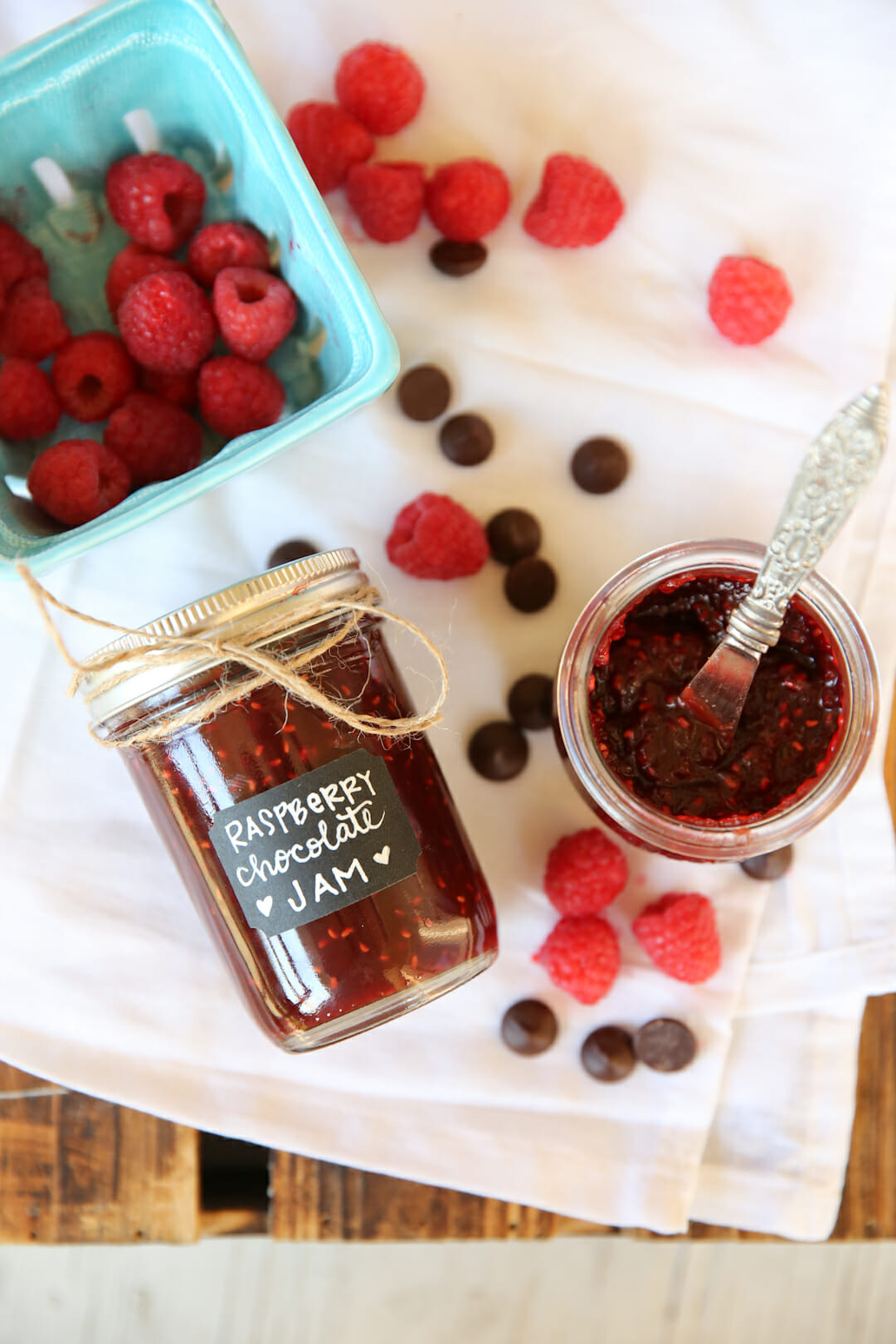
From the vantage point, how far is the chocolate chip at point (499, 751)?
94 cm

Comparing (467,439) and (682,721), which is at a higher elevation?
(467,439)

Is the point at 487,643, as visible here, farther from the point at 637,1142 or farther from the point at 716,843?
the point at 637,1142

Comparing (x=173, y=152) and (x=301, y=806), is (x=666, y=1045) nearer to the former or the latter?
(x=301, y=806)

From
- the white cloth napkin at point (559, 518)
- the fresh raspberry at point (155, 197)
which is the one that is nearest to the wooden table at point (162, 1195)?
the white cloth napkin at point (559, 518)

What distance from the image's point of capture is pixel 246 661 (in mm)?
696

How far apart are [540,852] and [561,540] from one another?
0.31 m

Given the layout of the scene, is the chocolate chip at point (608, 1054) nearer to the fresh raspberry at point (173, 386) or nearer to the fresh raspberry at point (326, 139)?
the fresh raspberry at point (173, 386)

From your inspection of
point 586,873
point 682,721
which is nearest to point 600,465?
point 682,721

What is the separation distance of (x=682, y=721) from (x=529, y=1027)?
0.35m

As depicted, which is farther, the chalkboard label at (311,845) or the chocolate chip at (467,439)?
the chocolate chip at (467,439)

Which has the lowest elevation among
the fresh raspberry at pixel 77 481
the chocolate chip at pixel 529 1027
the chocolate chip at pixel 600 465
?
the chocolate chip at pixel 529 1027

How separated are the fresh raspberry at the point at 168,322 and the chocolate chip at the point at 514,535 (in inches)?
12.2

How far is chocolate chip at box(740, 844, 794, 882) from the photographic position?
3.14ft

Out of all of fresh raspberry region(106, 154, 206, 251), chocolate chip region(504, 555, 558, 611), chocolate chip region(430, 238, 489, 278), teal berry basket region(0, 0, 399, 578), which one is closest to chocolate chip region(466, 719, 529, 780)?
chocolate chip region(504, 555, 558, 611)
